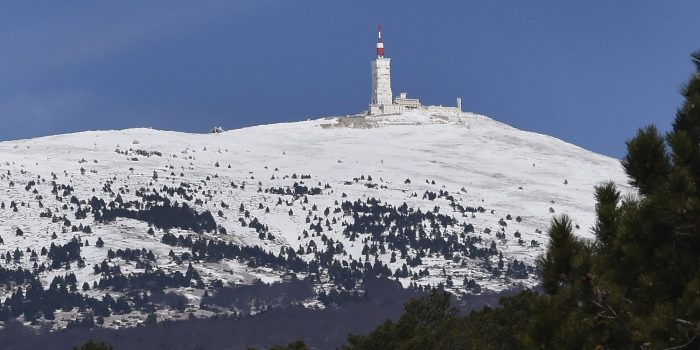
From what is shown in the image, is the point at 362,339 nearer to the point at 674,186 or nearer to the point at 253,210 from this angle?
the point at 674,186

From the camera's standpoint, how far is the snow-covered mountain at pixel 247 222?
13825 cm

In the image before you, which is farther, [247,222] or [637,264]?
[247,222]

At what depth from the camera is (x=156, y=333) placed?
127m

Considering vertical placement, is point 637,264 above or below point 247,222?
below

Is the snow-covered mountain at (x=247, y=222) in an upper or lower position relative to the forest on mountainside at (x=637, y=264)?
upper

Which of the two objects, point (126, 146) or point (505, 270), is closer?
point (505, 270)

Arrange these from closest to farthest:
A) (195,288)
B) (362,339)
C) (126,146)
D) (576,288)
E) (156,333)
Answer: (576,288) → (362,339) → (156,333) → (195,288) → (126,146)

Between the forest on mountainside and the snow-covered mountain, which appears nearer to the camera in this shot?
the forest on mountainside

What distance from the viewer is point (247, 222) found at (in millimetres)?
159375

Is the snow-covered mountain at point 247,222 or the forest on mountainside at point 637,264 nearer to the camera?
the forest on mountainside at point 637,264

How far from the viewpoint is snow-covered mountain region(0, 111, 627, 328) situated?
138250 mm

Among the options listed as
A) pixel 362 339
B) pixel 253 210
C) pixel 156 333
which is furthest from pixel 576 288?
pixel 253 210

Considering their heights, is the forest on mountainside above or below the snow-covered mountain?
below

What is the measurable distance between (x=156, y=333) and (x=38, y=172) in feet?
153
